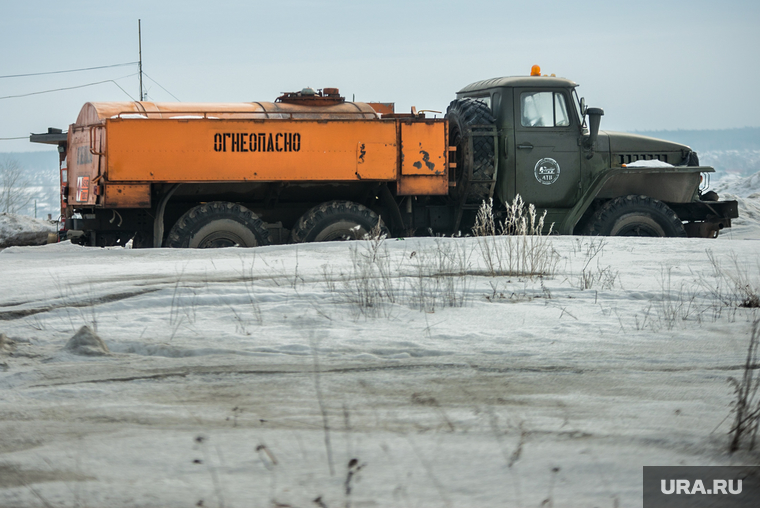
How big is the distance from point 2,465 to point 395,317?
9.48 ft

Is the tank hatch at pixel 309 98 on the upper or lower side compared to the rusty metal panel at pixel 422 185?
upper

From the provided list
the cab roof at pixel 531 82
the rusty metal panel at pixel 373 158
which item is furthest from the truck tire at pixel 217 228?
the cab roof at pixel 531 82

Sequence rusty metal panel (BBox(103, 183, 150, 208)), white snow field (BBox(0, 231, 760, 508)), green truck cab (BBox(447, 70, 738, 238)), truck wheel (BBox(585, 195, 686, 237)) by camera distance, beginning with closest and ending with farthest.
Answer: white snow field (BBox(0, 231, 760, 508)) < rusty metal panel (BBox(103, 183, 150, 208)) < green truck cab (BBox(447, 70, 738, 238)) < truck wheel (BBox(585, 195, 686, 237))

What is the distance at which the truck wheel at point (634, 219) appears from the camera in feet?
35.6

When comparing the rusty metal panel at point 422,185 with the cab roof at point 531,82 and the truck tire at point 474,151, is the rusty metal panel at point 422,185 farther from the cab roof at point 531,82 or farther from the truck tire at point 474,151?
the cab roof at point 531,82

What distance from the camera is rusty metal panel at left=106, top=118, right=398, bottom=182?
946 cm

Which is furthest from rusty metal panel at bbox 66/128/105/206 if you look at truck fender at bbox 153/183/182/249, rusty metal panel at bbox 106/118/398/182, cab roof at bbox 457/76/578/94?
cab roof at bbox 457/76/578/94

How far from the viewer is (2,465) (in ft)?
8.60

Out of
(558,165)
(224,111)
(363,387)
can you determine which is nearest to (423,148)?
(558,165)

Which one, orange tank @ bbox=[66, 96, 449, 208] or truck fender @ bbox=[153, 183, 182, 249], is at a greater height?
orange tank @ bbox=[66, 96, 449, 208]

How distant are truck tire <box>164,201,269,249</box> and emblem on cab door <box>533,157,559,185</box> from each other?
4.15 m

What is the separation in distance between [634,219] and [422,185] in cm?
321

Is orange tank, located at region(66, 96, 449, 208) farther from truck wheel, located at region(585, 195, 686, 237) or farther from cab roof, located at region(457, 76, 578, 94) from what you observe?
truck wheel, located at region(585, 195, 686, 237)

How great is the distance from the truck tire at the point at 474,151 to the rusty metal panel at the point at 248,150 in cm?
113
